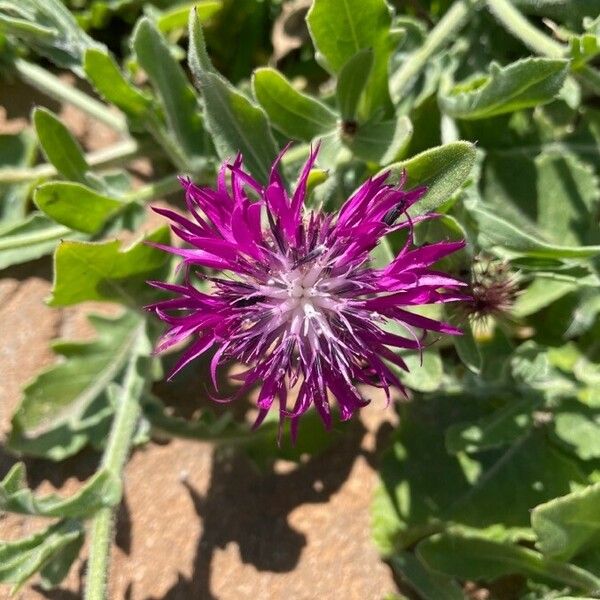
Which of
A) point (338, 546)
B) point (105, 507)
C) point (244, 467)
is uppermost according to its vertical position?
point (105, 507)

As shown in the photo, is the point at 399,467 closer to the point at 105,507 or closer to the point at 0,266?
the point at 105,507

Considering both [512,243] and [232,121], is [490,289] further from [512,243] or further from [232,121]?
[232,121]

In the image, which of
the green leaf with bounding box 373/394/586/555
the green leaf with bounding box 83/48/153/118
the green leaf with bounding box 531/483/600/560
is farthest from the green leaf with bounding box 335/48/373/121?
the green leaf with bounding box 531/483/600/560

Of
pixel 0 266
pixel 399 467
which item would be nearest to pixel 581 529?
pixel 399 467

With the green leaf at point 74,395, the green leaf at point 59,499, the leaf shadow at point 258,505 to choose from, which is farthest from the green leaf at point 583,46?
the green leaf at point 59,499

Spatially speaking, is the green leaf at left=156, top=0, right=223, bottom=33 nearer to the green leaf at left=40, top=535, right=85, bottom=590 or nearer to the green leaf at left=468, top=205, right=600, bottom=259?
the green leaf at left=468, top=205, right=600, bottom=259

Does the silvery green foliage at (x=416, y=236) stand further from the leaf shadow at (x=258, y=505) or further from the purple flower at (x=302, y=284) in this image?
the purple flower at (x=302, y=284)

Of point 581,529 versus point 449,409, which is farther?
point 449,409
